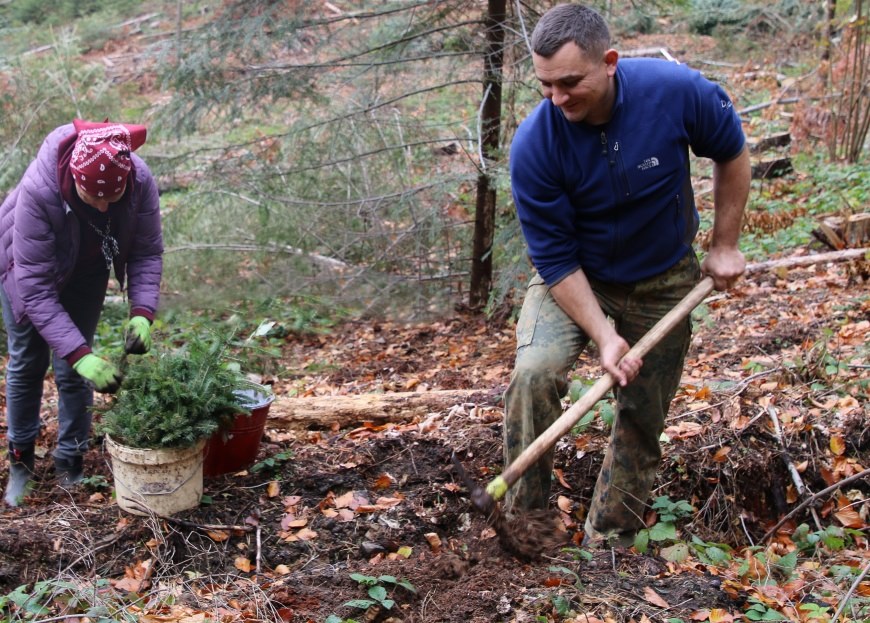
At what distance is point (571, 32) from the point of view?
3066 mm

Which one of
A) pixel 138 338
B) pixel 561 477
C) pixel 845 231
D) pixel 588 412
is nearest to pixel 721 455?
pixel 588 412

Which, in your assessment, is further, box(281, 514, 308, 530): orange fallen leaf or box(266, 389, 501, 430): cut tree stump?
box(266, 389, 501, 430): cut tree stump

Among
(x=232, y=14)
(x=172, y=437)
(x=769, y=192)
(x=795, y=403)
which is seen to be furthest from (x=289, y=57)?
(x=769, y=192)

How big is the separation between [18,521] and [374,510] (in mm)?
1804

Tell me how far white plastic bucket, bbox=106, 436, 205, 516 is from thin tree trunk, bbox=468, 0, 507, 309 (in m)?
3.60

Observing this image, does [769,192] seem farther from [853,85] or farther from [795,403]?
[795,403]

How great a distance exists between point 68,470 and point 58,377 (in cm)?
57

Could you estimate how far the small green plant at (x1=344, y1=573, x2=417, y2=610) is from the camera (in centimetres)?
334

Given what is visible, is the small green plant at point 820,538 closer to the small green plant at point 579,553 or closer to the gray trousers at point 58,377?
the small green plant at point 579,553

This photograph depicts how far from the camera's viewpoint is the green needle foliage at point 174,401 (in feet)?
12.9

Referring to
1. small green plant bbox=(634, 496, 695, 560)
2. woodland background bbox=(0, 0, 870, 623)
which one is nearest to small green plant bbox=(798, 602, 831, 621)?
woodland background bbox=(0, 0, 870, 623)

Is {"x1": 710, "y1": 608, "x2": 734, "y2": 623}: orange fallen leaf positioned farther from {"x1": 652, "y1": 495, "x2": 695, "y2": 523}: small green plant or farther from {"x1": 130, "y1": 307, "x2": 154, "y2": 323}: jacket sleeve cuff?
{"x1": 130, "y1": 307, "x2": 154, "y2": 323}: jacket sleeve cuff

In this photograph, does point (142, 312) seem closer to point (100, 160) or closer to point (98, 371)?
point (98, 371)

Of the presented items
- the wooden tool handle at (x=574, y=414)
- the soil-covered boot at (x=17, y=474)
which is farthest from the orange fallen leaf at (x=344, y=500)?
the soil-covered boot at (x=17, y=474)
